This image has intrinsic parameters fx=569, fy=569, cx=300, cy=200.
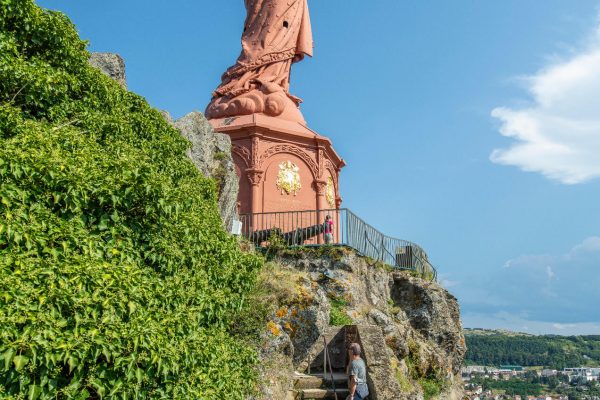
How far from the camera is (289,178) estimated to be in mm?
19297

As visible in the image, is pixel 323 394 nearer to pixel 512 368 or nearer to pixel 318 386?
pixel 318 386

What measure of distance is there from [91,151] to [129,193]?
36.0 inches

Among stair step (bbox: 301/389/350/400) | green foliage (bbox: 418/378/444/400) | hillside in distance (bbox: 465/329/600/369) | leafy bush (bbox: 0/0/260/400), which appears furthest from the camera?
hillside in distance (bbox: 465/329/600/369)

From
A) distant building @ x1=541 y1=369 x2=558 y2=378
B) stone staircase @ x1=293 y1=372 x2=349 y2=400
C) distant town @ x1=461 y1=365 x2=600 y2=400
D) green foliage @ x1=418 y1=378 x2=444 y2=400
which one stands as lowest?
distant town @ x1=461 y1=365 x2=600 y2=400

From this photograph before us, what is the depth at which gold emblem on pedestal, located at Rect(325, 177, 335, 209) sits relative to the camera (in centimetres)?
2044

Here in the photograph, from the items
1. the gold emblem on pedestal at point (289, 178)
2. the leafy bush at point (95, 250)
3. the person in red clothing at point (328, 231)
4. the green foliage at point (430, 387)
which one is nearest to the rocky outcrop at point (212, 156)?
the person in red clothing at point (328, 231)

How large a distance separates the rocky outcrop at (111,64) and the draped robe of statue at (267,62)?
8.44 meters

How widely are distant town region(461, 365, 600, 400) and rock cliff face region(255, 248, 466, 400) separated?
53.8m

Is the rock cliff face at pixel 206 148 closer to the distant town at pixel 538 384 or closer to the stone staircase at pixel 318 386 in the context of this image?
the stone staircase at pixel 318 386

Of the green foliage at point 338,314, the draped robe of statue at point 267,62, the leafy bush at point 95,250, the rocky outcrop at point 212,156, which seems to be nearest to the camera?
the leafy bush at point 95,250

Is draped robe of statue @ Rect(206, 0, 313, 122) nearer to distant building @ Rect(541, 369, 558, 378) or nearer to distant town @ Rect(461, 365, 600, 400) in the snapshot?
distant town @ Rect(461, 365, 600, 400)

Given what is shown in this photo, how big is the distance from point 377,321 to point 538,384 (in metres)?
77.9

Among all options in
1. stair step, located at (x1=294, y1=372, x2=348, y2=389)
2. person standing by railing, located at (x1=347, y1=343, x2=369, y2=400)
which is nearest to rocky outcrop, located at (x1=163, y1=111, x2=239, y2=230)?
stair step, located at (x1=294, y1=372, x2=348, y2=389)

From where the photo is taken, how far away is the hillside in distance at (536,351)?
106 metres
